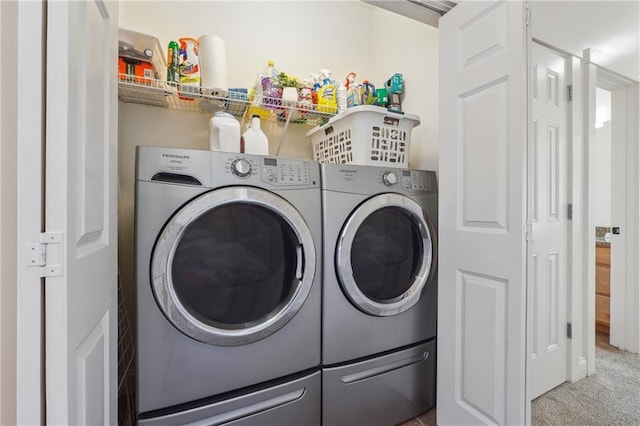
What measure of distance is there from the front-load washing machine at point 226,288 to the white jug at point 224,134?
A: 0.97 feet

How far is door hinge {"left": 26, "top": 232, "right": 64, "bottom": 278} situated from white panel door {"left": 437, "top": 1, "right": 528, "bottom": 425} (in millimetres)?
1268

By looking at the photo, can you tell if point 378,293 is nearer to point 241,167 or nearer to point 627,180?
point 241,167

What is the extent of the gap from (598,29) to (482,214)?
41.5 inches

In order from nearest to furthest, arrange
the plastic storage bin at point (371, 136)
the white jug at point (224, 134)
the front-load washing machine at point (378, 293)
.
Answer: the front-load washing machine at point (378, 293) → the white jug at point (224, 134) → the plastic storage bin at point (371, 136)

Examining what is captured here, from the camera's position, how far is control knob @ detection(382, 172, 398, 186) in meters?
1.33

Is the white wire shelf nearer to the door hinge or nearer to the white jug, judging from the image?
the white jug

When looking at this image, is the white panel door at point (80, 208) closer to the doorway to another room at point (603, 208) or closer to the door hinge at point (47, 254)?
the door hinge at point (47, 254)

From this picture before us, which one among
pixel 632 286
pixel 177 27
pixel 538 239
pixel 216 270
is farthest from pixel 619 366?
pixel 177 27

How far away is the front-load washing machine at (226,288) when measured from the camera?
3.12ft

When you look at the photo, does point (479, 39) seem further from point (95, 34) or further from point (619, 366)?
point (619, 366)

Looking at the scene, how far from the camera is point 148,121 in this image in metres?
1.61

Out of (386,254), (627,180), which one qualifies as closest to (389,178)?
(386,254)

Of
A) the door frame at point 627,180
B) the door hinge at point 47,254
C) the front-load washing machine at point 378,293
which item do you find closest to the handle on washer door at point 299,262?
the front-load washing machine at point 378,293

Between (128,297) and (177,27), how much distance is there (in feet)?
5.14
